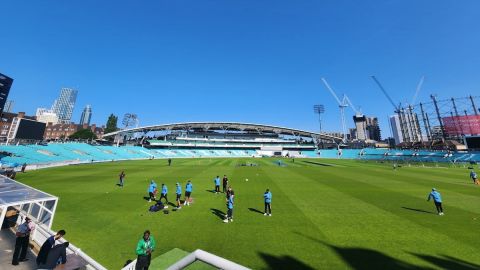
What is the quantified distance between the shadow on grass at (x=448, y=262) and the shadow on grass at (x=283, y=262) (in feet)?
15.6

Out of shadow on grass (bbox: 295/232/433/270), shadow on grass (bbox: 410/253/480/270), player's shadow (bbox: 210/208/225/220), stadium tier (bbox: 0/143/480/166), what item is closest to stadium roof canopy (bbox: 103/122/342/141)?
stadium tier (bbox: 0/143/480/166)

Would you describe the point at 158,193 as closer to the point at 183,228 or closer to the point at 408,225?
the point at 183,228

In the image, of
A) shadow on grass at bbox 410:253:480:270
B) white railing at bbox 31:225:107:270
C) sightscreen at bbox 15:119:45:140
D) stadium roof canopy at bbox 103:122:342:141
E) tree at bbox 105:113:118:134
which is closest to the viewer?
white railing at bbox 31:225:107:270

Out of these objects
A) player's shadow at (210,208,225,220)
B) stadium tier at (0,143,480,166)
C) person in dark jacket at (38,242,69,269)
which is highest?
stadium tier at (0,143,480,166)

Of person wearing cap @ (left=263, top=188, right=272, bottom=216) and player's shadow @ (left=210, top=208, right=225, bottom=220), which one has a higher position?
person wearing cap @ (left=263, top=188, right=272, bottom=216)

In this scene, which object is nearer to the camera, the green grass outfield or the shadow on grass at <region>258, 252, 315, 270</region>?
the shadow on grass at <region>258, 252, 315, 270</region>

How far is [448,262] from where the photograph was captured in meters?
8.61

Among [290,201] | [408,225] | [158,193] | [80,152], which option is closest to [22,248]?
[158,193]

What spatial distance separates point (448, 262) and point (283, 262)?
6.20 m

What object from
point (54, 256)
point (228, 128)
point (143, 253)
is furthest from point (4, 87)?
point (228, 128)

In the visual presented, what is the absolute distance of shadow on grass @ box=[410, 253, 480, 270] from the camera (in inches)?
325

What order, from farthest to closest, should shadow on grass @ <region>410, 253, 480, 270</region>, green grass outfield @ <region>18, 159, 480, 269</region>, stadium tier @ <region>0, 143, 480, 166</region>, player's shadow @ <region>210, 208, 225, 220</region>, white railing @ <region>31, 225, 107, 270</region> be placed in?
stadium tier @ <region>0, 143, 480, 166</region>, player's shadow @ <region>210, 208, 225, 220</region>, green grass outfield @ <region>18, 159, 480, 269</region>, shadow on grass @ <region>410, 253, 480, 270</region>, white railing @ <region>31, 225, 107, 270</region>

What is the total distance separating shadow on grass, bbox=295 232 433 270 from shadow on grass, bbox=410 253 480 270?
0.85m

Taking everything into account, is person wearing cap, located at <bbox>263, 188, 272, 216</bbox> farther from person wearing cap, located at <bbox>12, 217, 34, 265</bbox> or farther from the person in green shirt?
person wearing cap, located at <bbox>12, 217, 34, 265</bbox>
